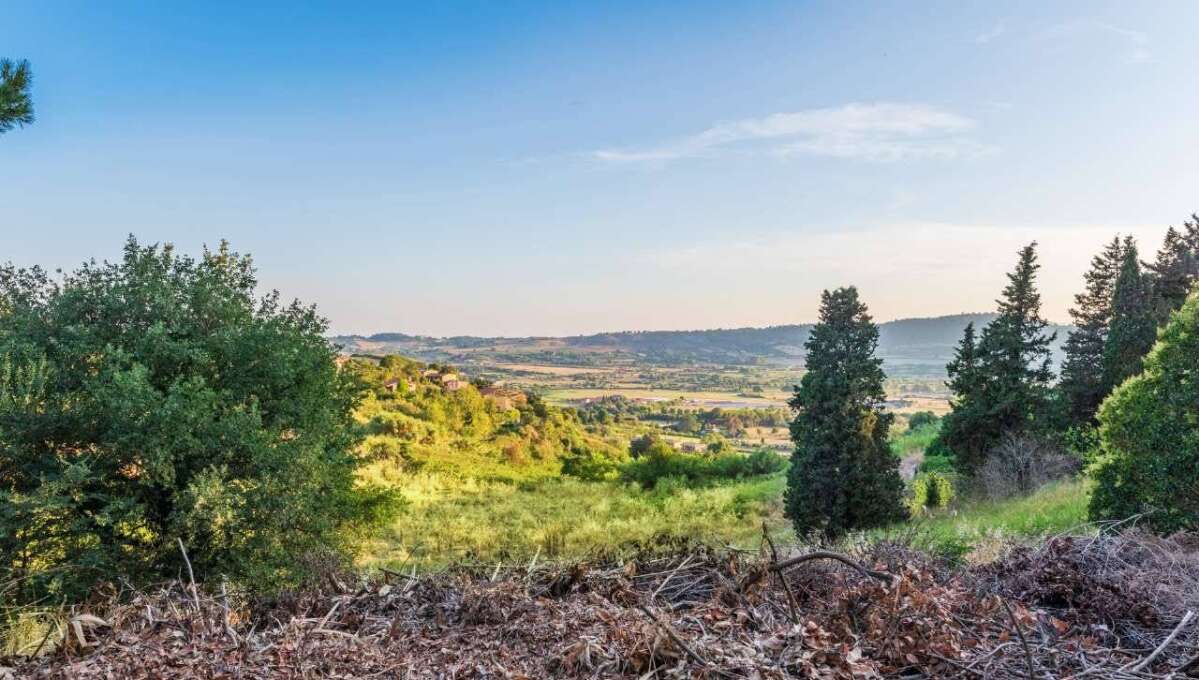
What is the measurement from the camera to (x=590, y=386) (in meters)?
96.9

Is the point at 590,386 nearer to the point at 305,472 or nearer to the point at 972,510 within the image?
the point at 972,510

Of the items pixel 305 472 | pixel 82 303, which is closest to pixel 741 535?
pixel 305 472

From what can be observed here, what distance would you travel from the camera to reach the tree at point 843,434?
17.0 metres

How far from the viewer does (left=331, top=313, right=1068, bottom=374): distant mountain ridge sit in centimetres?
11288

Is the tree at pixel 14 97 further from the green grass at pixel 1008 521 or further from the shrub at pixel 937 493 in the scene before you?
the shrub at pixel 937 493

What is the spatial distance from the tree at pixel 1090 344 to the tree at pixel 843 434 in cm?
977

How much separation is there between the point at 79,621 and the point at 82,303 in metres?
9.44

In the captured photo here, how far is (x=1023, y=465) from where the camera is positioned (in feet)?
64.2

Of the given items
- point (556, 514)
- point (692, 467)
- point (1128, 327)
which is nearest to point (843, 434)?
point (556, 514)

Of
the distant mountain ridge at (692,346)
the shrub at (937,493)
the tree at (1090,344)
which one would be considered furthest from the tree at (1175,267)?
the distant mountain ridge at (692,346)

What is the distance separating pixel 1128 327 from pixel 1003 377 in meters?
4.70

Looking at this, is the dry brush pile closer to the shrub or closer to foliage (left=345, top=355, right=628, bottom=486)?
the shrub

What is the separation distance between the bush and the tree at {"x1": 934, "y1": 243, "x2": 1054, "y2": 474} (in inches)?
26.6

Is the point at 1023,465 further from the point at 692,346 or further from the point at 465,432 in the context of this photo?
the point at 692,346
